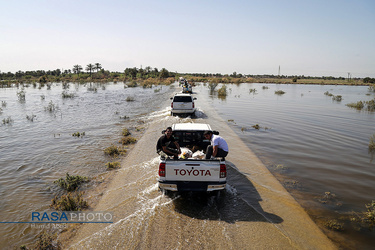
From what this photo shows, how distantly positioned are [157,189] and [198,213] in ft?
5.48

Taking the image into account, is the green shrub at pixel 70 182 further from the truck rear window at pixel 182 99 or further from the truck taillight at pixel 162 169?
the truck rear window at pixel 182 99

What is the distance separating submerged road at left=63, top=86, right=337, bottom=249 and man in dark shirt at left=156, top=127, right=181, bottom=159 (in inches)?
48.6

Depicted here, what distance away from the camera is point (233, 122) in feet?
59.3

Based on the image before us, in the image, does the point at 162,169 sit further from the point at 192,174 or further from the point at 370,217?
the point at 370,217

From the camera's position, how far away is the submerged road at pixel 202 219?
4.83 m

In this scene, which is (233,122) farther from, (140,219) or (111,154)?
(140,219)

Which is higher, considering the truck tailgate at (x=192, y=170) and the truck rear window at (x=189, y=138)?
the truck rear window at (x=189, y=138)

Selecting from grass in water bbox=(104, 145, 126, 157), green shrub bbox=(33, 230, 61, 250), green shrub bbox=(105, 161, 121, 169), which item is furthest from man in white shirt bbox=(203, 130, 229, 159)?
grass in water bbox=(104, 145, 126, 157)

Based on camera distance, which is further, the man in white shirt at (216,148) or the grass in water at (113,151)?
the grass in water at (113,151)

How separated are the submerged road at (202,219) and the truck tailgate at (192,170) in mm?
894

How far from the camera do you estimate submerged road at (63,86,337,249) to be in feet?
15.8

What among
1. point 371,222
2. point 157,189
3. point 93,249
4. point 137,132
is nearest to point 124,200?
point 157,189

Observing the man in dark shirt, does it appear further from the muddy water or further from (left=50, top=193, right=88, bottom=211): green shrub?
the muddy water
